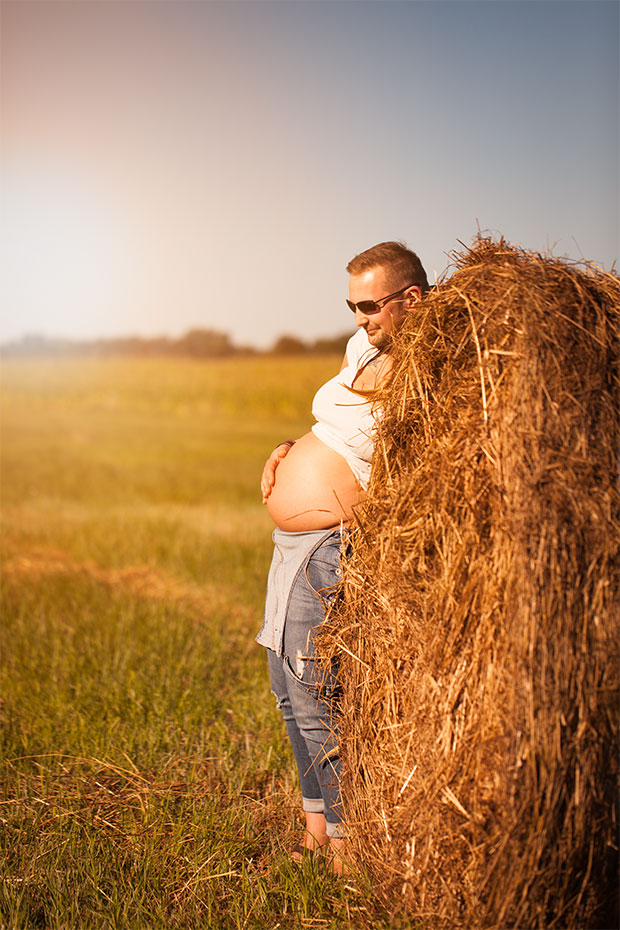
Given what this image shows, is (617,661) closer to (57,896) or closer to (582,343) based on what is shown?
(582,343)

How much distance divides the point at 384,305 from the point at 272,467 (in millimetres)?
839

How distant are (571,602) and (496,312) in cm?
92

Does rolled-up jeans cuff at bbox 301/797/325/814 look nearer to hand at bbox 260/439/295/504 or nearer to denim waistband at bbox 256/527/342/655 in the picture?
denim waistband at bbox 256/527/342/655

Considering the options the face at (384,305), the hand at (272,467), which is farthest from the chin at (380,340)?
the hand at (272,467)

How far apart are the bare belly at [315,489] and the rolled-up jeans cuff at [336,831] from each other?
3.82 feet

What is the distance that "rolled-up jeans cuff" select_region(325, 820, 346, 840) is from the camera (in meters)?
3.03

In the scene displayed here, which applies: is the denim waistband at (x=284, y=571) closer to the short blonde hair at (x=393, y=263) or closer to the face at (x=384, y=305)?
the face at (x=384, y=305)

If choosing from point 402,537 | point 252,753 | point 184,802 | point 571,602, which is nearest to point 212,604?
point 252,753

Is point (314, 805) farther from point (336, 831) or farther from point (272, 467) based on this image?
point (272, 467)

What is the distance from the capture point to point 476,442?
94.3 inches

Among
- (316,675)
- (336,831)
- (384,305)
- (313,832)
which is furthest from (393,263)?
(313,832)

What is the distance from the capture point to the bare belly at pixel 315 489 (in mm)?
3025

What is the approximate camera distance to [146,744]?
13.8 feet

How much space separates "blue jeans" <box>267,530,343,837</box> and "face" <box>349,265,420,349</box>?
783 mm
